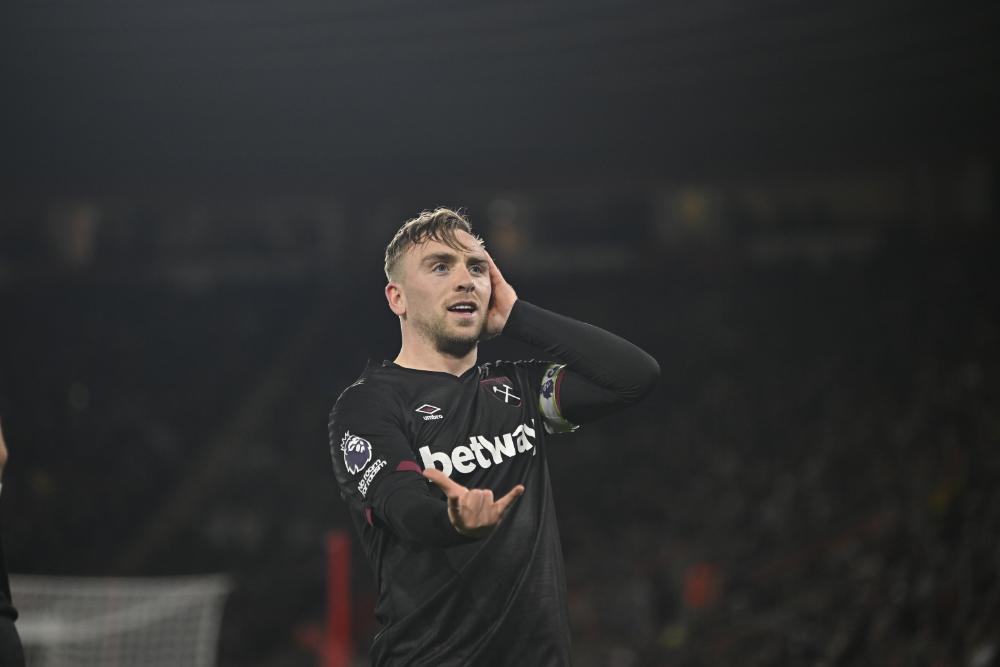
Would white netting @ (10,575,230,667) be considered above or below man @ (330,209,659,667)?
below

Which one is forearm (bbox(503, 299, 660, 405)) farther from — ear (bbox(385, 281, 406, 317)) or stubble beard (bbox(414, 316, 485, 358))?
ear (bbox(385, 281, 406, 317))

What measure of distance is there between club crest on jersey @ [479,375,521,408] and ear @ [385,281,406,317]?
0.28m

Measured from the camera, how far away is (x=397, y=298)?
2.79 m

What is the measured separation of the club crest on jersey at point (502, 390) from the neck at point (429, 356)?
88 mm

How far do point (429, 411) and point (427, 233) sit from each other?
0.44m

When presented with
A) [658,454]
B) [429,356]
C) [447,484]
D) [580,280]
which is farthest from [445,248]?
[580,280]

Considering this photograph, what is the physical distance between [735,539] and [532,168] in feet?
24.3

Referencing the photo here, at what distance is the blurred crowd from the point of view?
10922mm

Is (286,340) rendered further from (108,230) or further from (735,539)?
(735,539)

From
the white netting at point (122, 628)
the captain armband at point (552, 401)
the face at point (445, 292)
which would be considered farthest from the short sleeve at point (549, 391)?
the white netting at point (122, 628)

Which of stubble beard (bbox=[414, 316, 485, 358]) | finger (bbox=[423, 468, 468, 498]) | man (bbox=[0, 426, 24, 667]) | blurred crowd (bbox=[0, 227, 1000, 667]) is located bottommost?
blurred crowd (bbox=[0, 227, 1000, 667])

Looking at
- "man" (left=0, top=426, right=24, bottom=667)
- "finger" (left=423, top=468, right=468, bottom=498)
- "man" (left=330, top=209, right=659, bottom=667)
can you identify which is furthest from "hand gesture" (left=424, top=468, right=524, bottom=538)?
"man" (left=0, top=426, right=24, bottom=667)

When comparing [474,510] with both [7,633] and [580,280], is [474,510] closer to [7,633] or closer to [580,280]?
[7,633]

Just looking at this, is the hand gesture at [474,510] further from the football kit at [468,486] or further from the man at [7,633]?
the man at [7,633]
